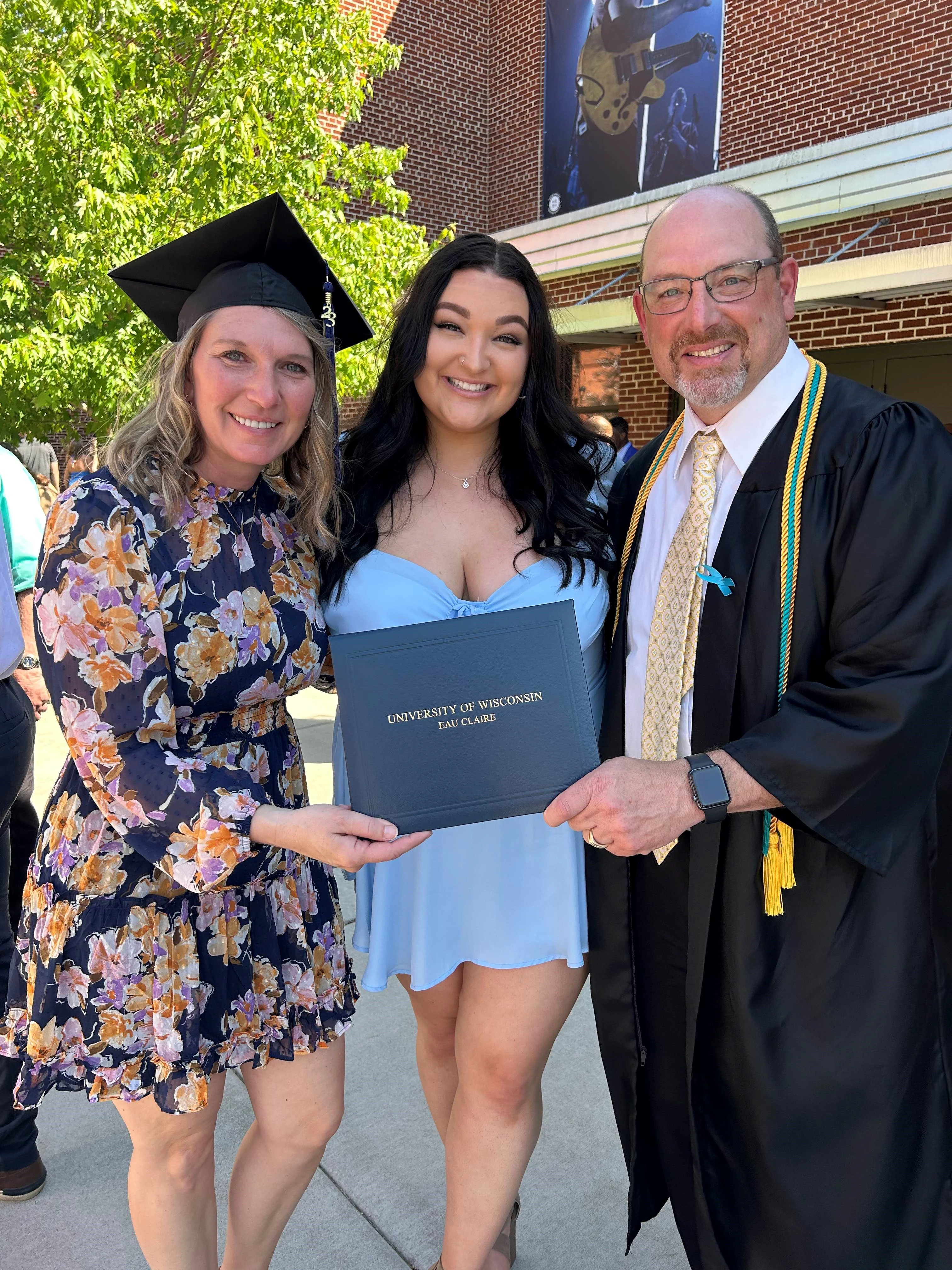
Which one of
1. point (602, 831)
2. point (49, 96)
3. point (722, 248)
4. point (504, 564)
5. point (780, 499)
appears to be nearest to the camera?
point (602, 831)

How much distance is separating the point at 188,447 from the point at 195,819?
0.67m

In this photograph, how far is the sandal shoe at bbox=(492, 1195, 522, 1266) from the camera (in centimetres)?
225

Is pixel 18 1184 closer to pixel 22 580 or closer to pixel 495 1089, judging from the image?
pixel 495 1089

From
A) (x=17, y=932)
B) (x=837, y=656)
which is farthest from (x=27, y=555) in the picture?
(x=837, y=656)

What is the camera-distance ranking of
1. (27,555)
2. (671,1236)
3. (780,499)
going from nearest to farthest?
(780,499) → (671,1236) → (27,555)

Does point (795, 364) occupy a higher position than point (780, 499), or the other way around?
point (795, 364)

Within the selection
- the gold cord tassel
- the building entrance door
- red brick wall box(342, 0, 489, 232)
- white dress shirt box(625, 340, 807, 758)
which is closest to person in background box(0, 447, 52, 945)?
white dress shirt box(625, 340, 807, 758)

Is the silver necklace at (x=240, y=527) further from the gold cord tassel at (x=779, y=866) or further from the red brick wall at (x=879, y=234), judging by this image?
the red brick wall at (x=879, y=234)

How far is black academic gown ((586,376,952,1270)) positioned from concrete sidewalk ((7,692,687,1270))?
1.77 feet

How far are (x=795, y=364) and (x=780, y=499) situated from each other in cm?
31

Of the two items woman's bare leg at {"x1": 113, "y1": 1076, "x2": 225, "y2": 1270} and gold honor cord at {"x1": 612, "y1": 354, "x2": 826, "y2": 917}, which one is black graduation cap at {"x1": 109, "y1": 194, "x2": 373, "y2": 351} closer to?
gold honor cord at {"x1": 612, "y1": 354, "x2": 826, "y2": 917}

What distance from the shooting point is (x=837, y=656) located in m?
1.70

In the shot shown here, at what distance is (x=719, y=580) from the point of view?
5.87 ft

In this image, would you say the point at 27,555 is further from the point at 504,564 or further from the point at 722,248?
the point at 722,248
